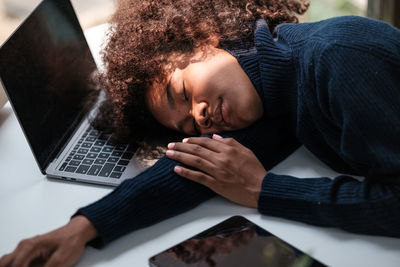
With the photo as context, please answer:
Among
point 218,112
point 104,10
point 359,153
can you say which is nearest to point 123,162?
point 218,112

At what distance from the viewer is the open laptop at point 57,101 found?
991 millimetres

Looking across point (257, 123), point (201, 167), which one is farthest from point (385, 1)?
point (201, 167)

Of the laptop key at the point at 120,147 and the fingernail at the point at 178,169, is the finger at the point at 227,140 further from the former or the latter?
the laptop key at the point at 120,147

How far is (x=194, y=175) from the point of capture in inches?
36.0

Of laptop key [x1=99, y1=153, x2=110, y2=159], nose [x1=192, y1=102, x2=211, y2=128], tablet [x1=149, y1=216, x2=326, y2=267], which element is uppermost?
nose [x1=192, y1=102, x2=211, y2=128]

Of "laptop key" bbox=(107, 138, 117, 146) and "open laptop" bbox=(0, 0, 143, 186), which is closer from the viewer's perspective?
"open laptop" bbox=(0, 0, 143, 186)

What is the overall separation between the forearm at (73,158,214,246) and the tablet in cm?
10

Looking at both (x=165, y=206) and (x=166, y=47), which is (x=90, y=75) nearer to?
(x=166, y=47)

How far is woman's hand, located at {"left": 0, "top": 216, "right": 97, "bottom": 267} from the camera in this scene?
0.78 m

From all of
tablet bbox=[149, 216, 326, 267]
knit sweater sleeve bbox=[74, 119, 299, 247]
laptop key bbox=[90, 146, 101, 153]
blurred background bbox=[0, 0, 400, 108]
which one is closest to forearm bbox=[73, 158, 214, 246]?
knit sweater sleeve bbox=[74, 119, 299, 247]

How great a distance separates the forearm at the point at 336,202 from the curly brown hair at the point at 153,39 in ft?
1.15

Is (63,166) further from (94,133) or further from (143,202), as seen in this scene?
(143,202)

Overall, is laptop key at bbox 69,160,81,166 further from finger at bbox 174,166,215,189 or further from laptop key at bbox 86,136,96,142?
finger at bbox 174,166,215,189

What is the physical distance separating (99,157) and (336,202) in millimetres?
512
